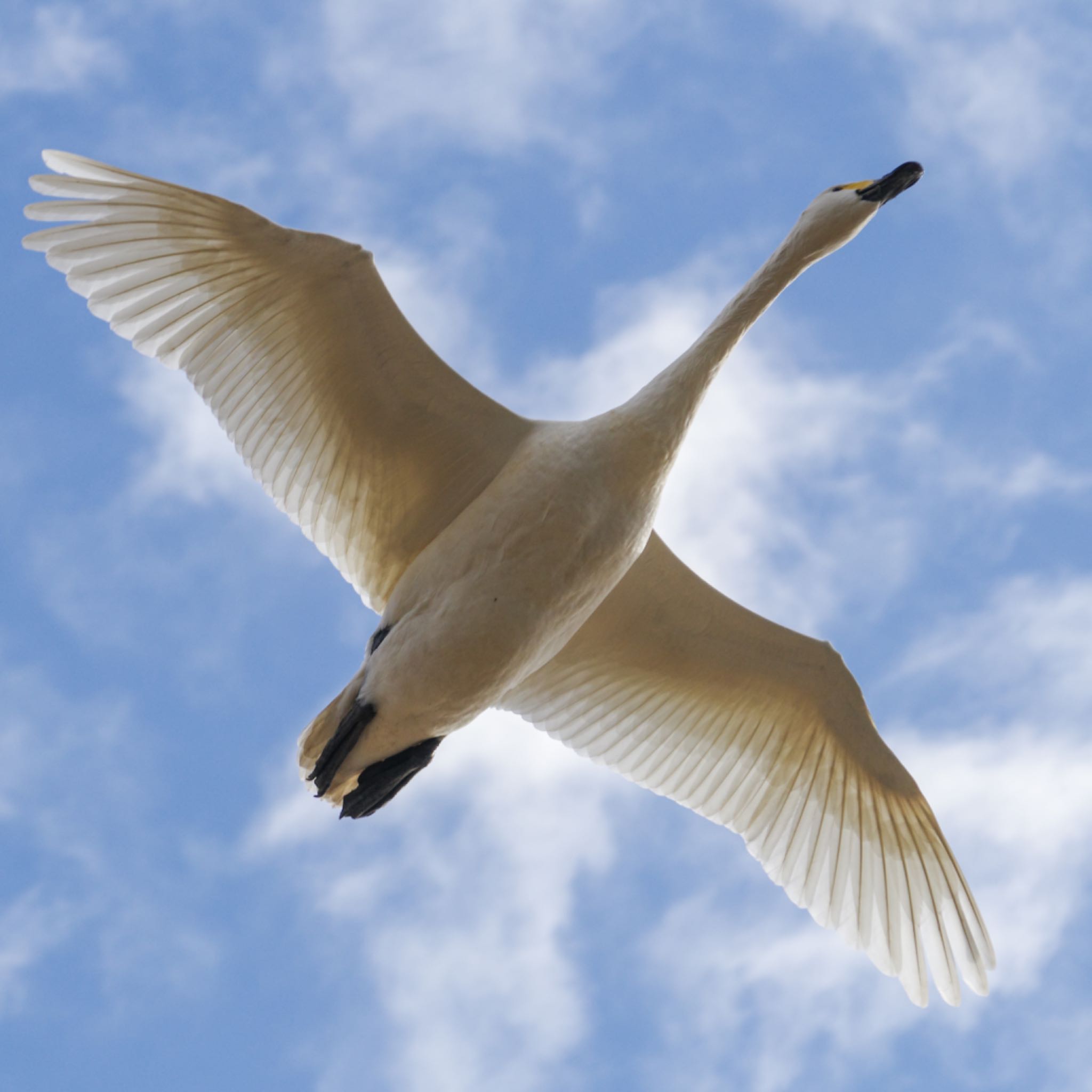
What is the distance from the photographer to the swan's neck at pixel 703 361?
1125cm

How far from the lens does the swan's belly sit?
10906 millimetres

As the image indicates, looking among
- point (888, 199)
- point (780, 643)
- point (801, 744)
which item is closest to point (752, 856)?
point (801, 744)

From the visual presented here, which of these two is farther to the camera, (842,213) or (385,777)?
(842,213)

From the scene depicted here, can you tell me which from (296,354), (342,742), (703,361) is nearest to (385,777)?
(342,742)

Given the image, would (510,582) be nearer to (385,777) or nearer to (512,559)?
(512,559)

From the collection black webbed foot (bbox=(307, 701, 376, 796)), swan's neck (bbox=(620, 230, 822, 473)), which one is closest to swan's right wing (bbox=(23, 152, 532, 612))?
swan's neck (bbox=(620, 230, 822, 473))

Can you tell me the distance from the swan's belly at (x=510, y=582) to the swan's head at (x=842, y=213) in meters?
2.65

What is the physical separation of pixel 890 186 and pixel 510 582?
450 cm

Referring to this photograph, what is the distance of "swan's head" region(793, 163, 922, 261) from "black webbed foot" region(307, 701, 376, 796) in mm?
4909

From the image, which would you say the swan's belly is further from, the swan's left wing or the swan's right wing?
the swan's left wing

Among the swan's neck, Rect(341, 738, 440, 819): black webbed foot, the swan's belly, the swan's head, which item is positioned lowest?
Rect(341, 738, 440, 819): black webbed foot

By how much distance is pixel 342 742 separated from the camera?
37.2ft

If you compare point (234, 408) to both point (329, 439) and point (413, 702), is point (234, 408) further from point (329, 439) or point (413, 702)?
point (413, 702)

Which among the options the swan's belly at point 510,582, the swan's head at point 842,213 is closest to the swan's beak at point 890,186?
the swan's head at point 842,213
